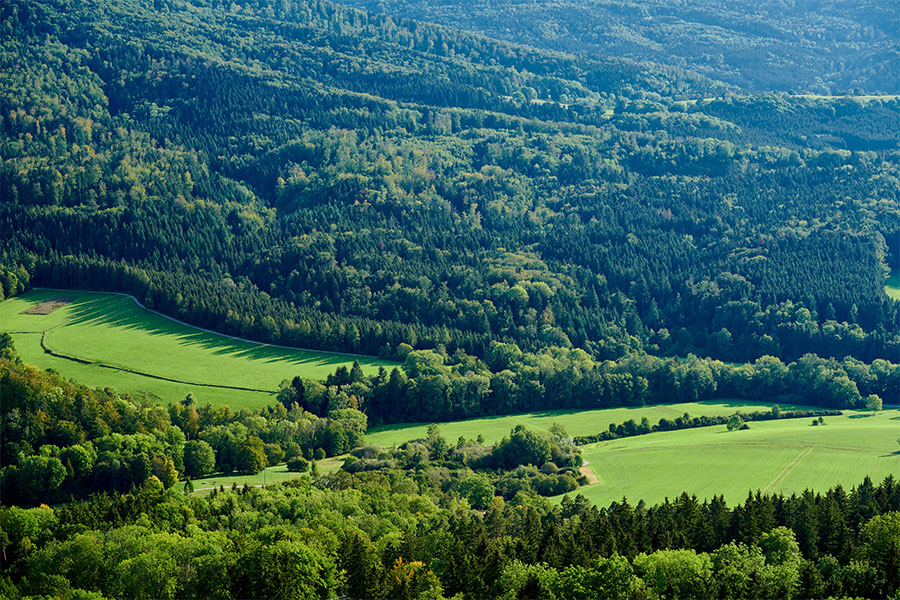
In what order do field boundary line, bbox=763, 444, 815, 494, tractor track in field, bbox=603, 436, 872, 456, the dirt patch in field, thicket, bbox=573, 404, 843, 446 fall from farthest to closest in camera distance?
the dirt patch in field → thicket, bbox=573, 404, 843, 446 → tractor track in field, bbox=603, 436, 872, 456 → field boundary line, bbox=763, 444, 815, 494

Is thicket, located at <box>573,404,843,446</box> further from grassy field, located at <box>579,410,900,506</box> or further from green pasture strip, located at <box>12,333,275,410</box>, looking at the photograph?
green pasture strip, located at <box>12,333,275,410</box>

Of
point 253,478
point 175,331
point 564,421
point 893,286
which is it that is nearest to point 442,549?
point 253,478

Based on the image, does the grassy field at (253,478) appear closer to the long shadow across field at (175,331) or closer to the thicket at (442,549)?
the thicket at (442,549)

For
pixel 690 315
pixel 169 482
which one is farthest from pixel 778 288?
pixel 169 482

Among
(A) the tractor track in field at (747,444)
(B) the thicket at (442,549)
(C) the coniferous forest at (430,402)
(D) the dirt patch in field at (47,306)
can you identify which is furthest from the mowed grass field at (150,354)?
(B) the thicket at (442,549)

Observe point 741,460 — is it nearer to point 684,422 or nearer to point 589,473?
point 589,473

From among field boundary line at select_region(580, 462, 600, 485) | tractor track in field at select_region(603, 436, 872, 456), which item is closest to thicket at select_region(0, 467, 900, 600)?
field boundary line at select_region(580, 462, 600, 485)
